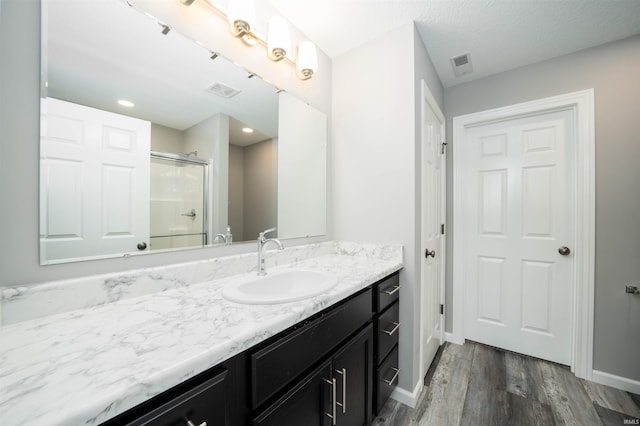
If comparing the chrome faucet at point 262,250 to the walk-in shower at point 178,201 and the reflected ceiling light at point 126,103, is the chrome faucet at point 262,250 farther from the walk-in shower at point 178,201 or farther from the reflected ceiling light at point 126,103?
the reflected ceiling light at point 126,103

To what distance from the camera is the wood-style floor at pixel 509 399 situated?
1408 millimetres

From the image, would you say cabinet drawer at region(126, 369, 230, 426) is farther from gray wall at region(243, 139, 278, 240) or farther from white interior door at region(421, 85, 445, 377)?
white interior door at region(421, 85, 445, 377)

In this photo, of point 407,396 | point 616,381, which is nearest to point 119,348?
point 407,396

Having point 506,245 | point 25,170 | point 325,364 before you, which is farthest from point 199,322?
point 506,245

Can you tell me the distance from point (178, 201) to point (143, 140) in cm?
27

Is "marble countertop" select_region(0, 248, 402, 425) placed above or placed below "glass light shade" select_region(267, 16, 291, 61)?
below

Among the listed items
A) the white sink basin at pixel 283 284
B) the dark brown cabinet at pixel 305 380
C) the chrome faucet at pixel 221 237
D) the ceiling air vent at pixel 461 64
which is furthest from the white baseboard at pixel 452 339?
the ceiling air vent at pixel 461 64

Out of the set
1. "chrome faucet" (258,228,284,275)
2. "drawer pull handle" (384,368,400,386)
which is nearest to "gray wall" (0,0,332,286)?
"chrome faucet" (258,228,284,275)

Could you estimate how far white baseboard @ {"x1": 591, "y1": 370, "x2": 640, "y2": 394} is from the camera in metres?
1.60

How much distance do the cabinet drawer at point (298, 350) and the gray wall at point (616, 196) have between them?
1.90m

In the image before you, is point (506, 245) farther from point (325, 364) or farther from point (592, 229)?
point (325, 364)

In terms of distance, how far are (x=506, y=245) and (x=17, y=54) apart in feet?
9.65

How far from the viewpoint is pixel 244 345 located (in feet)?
2.04

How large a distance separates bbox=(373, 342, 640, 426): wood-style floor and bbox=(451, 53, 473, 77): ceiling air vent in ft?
7.83
